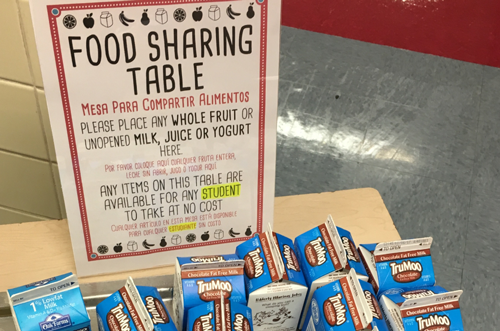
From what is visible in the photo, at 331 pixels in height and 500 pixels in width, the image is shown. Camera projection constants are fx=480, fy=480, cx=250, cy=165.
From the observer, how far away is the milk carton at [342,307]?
88 centimetres

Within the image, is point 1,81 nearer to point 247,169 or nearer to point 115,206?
point 115,206

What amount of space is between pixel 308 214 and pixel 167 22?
670 millimetres

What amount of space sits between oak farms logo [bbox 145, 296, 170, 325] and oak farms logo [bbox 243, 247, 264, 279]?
0.18 meters

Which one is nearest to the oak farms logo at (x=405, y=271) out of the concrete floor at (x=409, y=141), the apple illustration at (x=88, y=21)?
the apple illustration at (x=88, y=21)

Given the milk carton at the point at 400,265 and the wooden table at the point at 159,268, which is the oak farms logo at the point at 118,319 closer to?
the wooden table at the point at 159,268

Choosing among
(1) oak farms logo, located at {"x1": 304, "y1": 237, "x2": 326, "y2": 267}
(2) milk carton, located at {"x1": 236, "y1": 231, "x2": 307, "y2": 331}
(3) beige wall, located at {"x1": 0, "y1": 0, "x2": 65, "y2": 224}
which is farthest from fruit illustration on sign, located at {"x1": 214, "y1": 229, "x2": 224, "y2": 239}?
(3) beige wall, located at {"x1": 0, "y1": 0, "x2": 65, "y2": 224}

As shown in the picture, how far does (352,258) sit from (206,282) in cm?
31

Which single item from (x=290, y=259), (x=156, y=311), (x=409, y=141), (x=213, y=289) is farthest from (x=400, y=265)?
(x=409, y=141)

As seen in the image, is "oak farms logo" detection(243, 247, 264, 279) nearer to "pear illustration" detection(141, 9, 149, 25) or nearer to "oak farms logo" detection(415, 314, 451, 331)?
"oak farms logo" detection(415, 314, 451, 331)

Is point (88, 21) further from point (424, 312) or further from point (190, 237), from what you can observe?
point (424, 312)

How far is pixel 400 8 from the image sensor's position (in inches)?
161

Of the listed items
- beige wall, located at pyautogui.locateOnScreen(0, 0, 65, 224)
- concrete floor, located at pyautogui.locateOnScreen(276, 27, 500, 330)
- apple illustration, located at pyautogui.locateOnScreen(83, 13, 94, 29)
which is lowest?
concrete floor, located at pyautogui.locateOnScreen(276, 27, 500, 330)

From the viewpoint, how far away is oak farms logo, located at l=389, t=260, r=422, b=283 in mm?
1004

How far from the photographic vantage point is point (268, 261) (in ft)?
3.18
